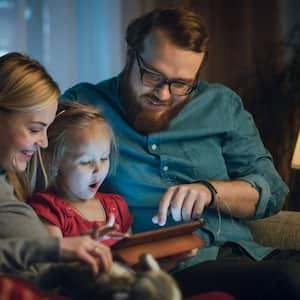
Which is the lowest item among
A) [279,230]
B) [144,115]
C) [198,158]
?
[279,230]

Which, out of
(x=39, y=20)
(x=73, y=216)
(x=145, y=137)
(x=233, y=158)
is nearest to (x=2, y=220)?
(x=73, y=216)

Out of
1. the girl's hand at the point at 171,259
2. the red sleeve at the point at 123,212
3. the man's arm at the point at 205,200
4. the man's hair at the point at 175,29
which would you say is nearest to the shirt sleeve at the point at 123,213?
the red sleeve at the point at 123,212

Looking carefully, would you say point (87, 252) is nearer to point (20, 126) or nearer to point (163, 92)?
point (20, 126)

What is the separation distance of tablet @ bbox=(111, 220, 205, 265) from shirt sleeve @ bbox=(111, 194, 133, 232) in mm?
337

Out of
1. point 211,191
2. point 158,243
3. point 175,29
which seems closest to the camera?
point 158,243

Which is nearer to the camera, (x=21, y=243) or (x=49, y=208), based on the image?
(x=21, y=243)

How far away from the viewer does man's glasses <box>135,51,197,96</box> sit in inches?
69.7

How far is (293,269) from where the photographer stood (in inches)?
56.9

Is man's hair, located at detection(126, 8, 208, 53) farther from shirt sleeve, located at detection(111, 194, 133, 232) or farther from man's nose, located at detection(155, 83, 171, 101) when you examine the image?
shirt sleeve, located at detection(111, 194, 133, 232)

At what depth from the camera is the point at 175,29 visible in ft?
5.87

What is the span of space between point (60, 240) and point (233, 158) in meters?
0.81

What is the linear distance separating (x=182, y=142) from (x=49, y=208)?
1.44 feet

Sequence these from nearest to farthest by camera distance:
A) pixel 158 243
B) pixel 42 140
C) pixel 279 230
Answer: pixel 158 243 < pixel 42 140 < pixel 279 230

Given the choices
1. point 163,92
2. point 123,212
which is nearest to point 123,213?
point 123,212
